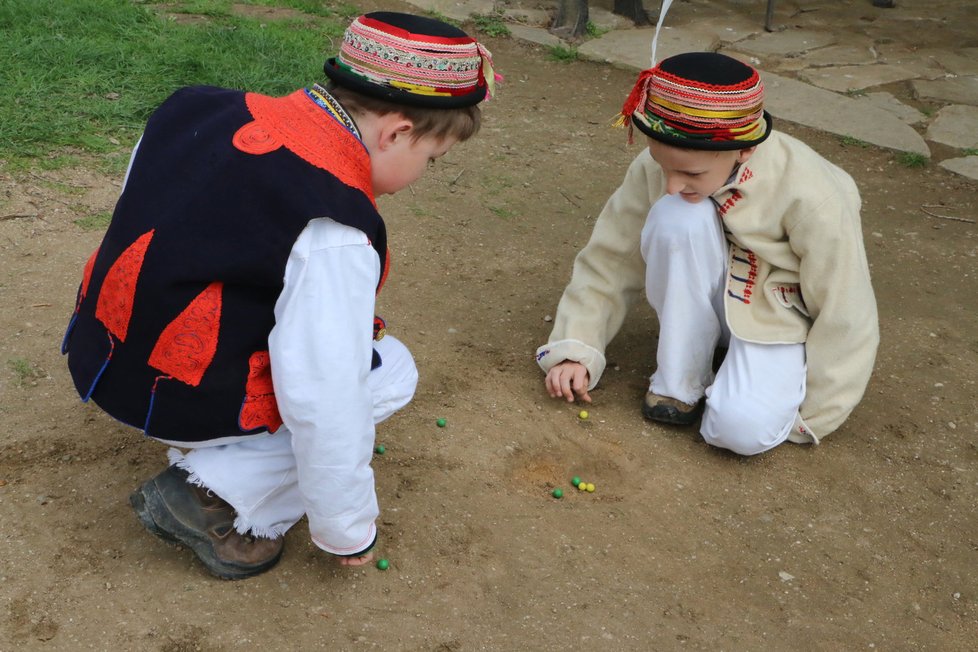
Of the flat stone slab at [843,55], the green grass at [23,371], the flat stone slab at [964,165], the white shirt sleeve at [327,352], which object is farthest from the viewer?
the flat stone slab at [843,55]

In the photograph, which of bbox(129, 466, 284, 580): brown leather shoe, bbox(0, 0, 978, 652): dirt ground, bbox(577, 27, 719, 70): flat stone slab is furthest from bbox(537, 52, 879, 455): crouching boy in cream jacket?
bbox(577, 27, 719, 70): flat stone slab

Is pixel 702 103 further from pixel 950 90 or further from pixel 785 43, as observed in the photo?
pixel 785 43

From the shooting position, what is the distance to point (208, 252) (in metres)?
1.86

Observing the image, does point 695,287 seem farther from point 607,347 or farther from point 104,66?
point 104,66

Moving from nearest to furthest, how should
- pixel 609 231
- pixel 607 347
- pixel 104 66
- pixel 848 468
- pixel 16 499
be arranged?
pixel 16 499, pixel 848 468, pixel 609 231, pixel 607 347, pixel 104 66

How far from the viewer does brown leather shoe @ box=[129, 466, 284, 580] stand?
217cm

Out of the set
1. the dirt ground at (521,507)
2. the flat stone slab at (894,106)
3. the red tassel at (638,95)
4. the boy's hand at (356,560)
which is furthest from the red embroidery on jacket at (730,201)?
the flat stone slab at (894,106)

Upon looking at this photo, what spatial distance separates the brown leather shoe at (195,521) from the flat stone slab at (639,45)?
4.19 m

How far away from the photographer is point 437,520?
2514 millimetres

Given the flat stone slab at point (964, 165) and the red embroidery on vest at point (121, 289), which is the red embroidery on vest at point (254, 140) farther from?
the flat stone slab at point (964, 165)

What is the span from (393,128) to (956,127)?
4033 millimetres

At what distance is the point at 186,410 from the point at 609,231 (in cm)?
148

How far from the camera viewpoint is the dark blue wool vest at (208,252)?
1849mm

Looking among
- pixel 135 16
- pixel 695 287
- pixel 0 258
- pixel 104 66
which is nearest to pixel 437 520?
pixel 695 287
